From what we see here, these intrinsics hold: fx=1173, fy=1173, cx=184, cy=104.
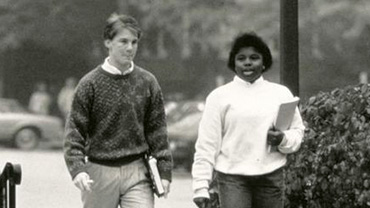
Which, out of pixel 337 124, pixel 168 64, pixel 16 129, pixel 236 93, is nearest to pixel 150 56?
pixel 168 64

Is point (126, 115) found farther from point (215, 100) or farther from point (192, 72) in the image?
point (192, 72)

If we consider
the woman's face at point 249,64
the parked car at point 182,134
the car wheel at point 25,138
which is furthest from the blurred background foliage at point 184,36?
the woman's face at point 249,64

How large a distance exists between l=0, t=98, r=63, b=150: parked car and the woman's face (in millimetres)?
16478

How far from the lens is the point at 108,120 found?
20.2ft

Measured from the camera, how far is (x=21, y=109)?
75.0 ft

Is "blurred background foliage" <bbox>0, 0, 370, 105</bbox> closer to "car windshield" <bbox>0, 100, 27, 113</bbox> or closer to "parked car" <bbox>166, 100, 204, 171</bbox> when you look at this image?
"car windshield" <bbox>0, 100, 27, 113</bbox>

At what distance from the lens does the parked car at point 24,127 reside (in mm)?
22875

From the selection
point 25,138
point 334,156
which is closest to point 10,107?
point 25,138

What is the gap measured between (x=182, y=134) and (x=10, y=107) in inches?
159

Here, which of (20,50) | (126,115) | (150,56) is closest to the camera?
(126,115)

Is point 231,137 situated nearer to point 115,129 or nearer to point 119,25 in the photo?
point 115,129

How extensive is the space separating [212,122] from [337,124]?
1.82 m

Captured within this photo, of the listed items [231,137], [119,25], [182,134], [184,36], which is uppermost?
[184,36]

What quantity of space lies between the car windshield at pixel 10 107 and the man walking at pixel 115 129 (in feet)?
53.0
